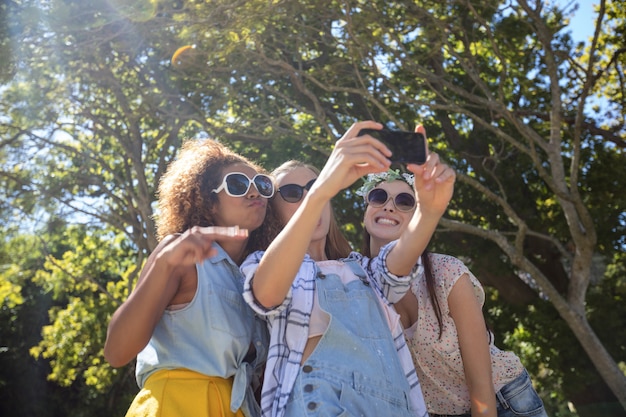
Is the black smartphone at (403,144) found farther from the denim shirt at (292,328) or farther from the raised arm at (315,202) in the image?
the denim shirt at (292,328)

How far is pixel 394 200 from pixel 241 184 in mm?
744

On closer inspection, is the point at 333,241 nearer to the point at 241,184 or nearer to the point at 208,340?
the point at 241,184

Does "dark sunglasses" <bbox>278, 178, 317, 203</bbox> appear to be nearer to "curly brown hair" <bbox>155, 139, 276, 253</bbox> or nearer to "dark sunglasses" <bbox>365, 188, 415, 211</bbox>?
"curly brown hair" <bbox>155, 139, 276, 253</bbox>

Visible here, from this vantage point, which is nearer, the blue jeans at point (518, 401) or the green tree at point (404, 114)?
the blue jeans at point (518, 401)

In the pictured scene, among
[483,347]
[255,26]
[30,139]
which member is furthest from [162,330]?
[30,139]

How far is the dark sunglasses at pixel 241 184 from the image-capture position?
2652 millimetres

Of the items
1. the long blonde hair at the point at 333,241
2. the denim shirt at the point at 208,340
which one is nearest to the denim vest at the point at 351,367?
the denim shirt at the point at 208,340

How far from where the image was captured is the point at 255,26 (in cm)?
831

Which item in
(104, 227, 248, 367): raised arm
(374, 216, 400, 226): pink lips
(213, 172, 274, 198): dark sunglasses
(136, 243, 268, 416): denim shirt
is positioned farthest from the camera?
(374, 216, 400, 226): pink lips

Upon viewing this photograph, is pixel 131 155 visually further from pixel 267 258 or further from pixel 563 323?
pixel 267 258

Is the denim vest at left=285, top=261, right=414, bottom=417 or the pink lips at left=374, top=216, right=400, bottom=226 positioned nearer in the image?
the denim vest at left=285, top=261, right=414, bottom=417

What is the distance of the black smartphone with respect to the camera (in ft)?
6.90

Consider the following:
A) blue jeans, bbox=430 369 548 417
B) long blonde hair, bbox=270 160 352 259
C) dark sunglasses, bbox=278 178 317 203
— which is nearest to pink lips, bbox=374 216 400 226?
long blonde hair, bbox=270 160 352 259

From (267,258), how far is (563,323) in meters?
8.97
